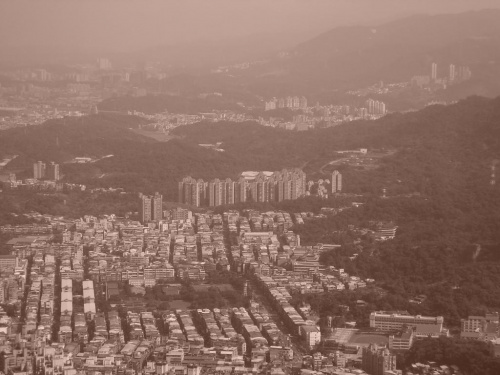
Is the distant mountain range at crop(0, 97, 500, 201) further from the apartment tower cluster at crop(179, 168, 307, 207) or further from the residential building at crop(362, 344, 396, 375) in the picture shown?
the residential building at crop(362, 344, 396, 375)

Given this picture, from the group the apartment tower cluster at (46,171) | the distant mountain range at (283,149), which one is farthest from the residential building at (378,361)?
the apartment tower cluster at (46,171)

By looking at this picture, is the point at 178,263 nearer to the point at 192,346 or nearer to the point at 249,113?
the point at 192,346

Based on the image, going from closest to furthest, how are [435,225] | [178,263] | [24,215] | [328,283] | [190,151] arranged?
1. [328,283]
2. [178,263]
3. [435,225]
4. [24,215]
5. [190,151]

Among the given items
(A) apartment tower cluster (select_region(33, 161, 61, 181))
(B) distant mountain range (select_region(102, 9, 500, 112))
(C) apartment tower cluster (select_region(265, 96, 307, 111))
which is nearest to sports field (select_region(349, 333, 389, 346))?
(A) apartment tower cluster (select_region(33, 161, 61, 181))

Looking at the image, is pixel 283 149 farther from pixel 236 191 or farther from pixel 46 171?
pixel 236 191

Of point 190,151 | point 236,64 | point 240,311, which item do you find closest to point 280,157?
point 190,151

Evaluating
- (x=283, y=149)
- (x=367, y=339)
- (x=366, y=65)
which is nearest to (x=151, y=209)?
(x=283, y=149)
